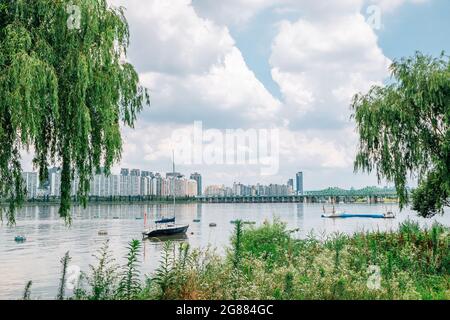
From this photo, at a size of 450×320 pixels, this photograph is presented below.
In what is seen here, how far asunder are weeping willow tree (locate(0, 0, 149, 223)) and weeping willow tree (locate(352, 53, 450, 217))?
10038mm

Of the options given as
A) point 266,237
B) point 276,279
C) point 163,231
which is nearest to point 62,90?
point 276,279

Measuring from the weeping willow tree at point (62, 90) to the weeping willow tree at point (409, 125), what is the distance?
10.0 meters

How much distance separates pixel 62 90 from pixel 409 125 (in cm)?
1204

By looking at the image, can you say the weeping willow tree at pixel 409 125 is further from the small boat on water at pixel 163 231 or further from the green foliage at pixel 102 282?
the small boat on water at pixel 163 231

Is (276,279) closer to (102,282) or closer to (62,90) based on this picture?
(102,282)

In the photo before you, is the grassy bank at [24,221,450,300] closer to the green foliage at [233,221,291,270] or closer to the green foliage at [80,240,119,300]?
the green foliage at [80,240,119,300]

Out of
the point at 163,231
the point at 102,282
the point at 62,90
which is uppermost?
the point at 62,90

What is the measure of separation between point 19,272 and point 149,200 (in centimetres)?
13151

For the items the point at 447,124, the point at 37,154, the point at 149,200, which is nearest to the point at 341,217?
the point at 149,200

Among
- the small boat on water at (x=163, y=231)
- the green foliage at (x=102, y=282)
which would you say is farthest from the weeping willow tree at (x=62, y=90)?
the small boat on water at (x=163, y=231)

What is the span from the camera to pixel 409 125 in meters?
16.6

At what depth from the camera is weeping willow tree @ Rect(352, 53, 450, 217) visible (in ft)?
53.0

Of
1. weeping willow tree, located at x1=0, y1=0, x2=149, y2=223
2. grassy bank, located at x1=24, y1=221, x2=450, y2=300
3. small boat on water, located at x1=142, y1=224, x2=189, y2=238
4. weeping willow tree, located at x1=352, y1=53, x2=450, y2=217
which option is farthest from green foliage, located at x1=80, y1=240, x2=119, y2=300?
small boat on water, located at x1=142, y1=224, x2=189, y2=238
